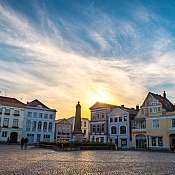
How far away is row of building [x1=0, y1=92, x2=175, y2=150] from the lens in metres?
58.2

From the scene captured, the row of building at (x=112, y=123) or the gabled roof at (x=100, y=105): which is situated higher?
the gabled roof at (x=100, y=105)

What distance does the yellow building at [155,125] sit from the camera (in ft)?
184

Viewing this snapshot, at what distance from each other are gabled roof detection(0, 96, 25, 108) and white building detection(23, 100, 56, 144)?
6.93ft

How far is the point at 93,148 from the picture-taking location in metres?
43.1

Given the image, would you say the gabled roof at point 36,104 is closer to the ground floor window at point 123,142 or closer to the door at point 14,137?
the door at point 14,137

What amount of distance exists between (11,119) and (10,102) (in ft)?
14.9

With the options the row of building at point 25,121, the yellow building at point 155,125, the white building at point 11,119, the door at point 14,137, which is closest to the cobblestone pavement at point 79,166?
the yellow building at point 155,125

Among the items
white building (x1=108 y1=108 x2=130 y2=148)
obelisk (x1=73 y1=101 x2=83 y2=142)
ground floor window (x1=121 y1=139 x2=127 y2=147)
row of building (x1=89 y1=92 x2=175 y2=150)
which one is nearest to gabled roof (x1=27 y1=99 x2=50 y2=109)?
row of building (x1=89 y1=92 x2=175 y2=150)

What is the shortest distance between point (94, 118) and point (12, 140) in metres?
22.3

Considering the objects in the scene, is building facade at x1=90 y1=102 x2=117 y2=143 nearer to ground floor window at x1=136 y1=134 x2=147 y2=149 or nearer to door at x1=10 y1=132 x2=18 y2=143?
ground floor window at x1=136 y1=134 x2=147 y2=149

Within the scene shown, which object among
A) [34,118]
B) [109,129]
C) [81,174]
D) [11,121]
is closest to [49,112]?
[34,118]

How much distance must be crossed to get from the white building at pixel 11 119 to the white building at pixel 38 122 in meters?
1.77

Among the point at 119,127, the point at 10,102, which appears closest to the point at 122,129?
the point at 119,127

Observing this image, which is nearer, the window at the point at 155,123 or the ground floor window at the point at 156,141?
the ground floor window at the point at 156,141
